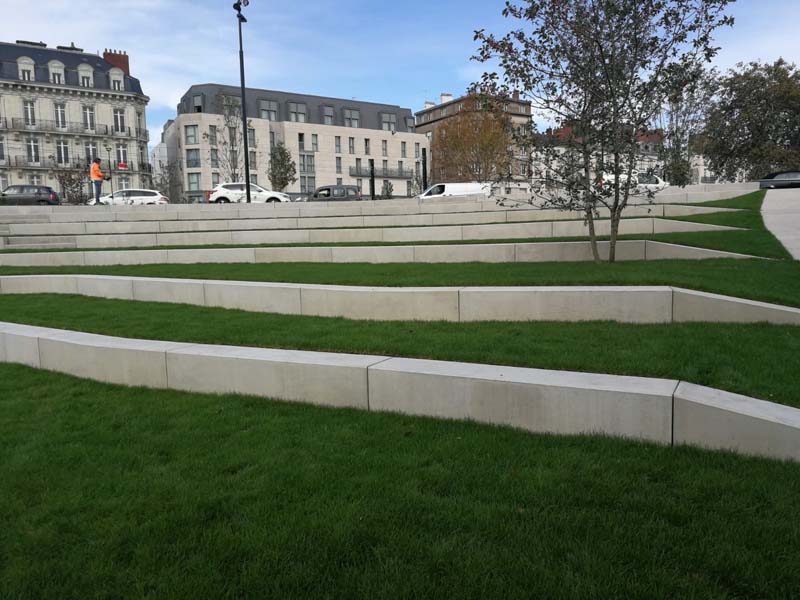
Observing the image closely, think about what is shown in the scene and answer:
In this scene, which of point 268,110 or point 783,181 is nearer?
point 783,181

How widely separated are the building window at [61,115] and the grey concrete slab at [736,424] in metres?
75.4

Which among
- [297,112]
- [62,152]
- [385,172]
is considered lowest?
[385,172]

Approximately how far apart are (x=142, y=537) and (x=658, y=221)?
1330cm

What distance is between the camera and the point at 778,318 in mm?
5973

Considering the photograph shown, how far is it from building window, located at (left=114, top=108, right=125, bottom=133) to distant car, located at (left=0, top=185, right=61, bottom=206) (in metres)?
36.0

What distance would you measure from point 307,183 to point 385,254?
72.7 metres

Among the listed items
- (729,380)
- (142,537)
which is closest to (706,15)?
(729,380)

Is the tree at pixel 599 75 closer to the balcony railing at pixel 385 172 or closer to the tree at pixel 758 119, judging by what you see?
the tree at pixel 758 119

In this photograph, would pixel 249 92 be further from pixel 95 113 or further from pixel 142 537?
pixel 142 537

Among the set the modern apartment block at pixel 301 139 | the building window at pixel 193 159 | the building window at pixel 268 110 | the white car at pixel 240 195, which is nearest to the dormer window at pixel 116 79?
the modern apartment block at pixel 301 139

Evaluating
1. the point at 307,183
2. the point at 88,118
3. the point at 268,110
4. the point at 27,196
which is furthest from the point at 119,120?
the point at 27,196

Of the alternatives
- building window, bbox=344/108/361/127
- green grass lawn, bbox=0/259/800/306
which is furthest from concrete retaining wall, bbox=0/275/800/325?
building window, bbox=344/108/361/127

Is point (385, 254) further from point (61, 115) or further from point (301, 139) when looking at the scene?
point (301, 139)

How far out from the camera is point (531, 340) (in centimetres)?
584
